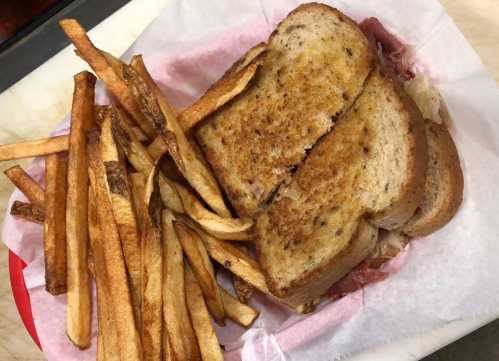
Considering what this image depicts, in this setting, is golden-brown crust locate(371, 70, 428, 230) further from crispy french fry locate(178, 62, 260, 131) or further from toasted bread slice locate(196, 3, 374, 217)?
crispy french fry locate(178, 62, 260, 131)

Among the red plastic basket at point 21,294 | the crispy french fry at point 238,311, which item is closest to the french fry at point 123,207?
the crispy french fry at point 238,311

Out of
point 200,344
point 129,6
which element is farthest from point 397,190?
point 129,6

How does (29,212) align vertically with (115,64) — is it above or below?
below

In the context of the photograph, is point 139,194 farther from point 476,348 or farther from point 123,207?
point 476,348

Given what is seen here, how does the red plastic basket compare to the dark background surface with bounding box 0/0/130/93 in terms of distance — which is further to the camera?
the dark background surface with bounding box 0/0/130/93

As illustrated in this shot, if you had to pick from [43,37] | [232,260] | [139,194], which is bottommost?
[232,260]

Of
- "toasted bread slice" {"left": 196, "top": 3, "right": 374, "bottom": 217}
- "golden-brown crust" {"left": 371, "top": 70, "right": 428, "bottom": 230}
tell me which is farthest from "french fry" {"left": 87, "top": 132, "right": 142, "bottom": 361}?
"golden-brown crust" {"left": 371, "top": 70, "right": 428, "bottom": 230}

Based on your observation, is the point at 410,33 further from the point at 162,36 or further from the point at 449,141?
the point at 162,36

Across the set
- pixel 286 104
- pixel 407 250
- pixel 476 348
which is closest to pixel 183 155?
pixel 286 104
